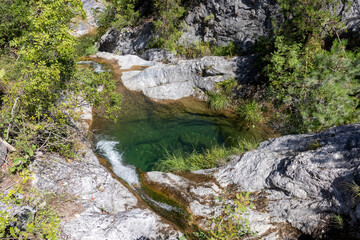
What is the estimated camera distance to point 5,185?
4086 millimetres

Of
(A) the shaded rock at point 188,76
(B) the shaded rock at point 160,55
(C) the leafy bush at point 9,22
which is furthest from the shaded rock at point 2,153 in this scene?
(B) the shaded rock at point 160,55

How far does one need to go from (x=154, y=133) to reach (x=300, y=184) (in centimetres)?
625

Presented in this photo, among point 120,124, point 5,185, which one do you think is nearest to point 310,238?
point 5,185

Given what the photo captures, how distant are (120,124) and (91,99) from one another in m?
3.83

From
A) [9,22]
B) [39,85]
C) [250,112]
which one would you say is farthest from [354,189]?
[9,22]

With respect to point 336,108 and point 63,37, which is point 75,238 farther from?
point 336,108

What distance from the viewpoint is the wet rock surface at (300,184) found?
365 cm

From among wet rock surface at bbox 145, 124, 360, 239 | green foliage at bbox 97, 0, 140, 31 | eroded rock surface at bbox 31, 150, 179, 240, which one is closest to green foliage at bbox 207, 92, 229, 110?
wet rock surface at bbox 145, 124, 360, 239

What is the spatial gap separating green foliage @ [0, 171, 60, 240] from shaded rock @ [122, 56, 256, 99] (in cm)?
846

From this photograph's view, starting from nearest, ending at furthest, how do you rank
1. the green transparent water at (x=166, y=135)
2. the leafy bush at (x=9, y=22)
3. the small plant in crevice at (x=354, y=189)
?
the small plant in crevice at (x=354, y=189)
the green transparent water at (x=166, y=135)
the leafy bush at (x=9, y=22)

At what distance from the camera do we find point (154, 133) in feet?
30.5

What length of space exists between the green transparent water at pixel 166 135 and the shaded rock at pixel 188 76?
6.52ft

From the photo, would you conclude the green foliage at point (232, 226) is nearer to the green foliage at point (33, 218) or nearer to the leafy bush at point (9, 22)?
the green foliage at point (33, 218)

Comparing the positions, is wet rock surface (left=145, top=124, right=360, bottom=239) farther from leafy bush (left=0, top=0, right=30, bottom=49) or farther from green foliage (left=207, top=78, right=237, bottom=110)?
leafy bush (left=0, top=0, right=30, bottom=49)
